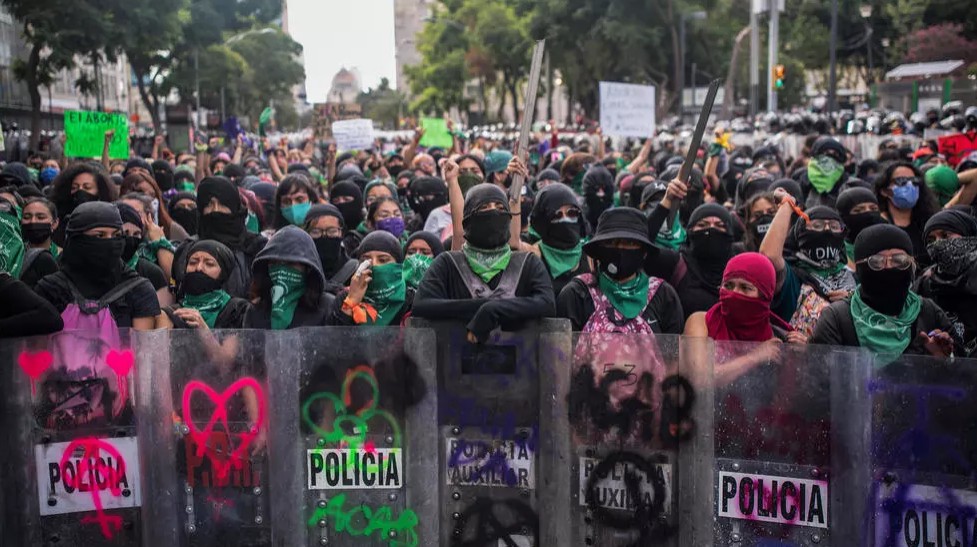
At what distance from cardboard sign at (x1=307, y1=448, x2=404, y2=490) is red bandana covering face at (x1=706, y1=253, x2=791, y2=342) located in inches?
55.2

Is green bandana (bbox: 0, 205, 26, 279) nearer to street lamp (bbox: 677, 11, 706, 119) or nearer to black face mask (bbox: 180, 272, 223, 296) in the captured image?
black face mask (bbox: 180, 272, 223, 296)

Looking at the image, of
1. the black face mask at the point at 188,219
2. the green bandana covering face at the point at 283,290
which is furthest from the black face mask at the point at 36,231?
the black face mask at the point at 188,219

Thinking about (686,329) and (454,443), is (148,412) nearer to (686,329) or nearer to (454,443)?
(454,443)

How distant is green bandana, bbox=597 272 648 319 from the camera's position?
4.80 m

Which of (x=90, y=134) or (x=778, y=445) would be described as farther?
(x=90, y=134)

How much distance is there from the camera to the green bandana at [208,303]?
5391 mm

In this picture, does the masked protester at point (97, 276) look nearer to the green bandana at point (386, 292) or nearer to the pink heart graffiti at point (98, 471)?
the pink heart graffiti at point (98, 471)

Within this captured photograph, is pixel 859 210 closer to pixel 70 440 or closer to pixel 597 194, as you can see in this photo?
pixel 597 194

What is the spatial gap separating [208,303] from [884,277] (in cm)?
311

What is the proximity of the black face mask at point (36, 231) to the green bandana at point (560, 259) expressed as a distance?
109 inches

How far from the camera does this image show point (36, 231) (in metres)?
6.21

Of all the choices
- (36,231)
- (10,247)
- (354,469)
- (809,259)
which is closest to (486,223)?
(354,469)

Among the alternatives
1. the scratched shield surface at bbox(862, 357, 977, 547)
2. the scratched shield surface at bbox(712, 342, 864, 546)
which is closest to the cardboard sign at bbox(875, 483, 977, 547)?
the scratched shield surface at bbox(862, 357, 977, 547)

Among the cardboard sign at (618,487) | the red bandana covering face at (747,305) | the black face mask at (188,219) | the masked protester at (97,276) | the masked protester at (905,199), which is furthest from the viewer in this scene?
the black face mask at (188,219)
